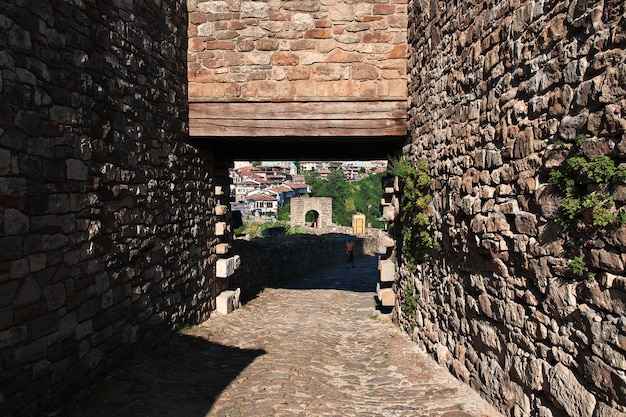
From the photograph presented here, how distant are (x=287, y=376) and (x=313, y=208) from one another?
92.1 feet

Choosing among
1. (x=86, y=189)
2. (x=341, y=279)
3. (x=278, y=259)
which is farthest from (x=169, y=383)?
(x=341, y=279)

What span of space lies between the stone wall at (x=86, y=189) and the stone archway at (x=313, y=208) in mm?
26379

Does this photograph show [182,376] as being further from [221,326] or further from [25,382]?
[221,326]

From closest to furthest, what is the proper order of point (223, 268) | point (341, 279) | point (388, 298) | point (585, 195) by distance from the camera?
point (585, 195)
point (388, 298)
point (223, 268)
point (341, 279)

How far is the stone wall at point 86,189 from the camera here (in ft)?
11.7

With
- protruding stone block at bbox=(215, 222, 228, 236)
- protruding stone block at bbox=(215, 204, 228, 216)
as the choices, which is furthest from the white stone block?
protruding stone block at bbox=(215, 204, 228, 216)

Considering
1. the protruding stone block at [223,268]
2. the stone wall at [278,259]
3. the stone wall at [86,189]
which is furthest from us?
the stone wall at [278,259]

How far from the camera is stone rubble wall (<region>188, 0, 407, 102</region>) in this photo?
6.75 metres

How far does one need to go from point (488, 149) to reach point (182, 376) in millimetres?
3641

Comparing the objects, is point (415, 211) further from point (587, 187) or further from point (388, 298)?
point (587, 187)

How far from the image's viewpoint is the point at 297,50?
6.85 metres

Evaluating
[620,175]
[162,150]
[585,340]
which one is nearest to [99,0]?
[162,150]

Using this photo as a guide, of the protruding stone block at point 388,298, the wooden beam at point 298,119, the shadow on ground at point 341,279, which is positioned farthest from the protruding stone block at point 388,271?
the shadow on ground at point 341,279

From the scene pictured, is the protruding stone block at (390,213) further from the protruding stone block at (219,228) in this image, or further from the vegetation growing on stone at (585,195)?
the vegetation growing on stone at (585,195)
